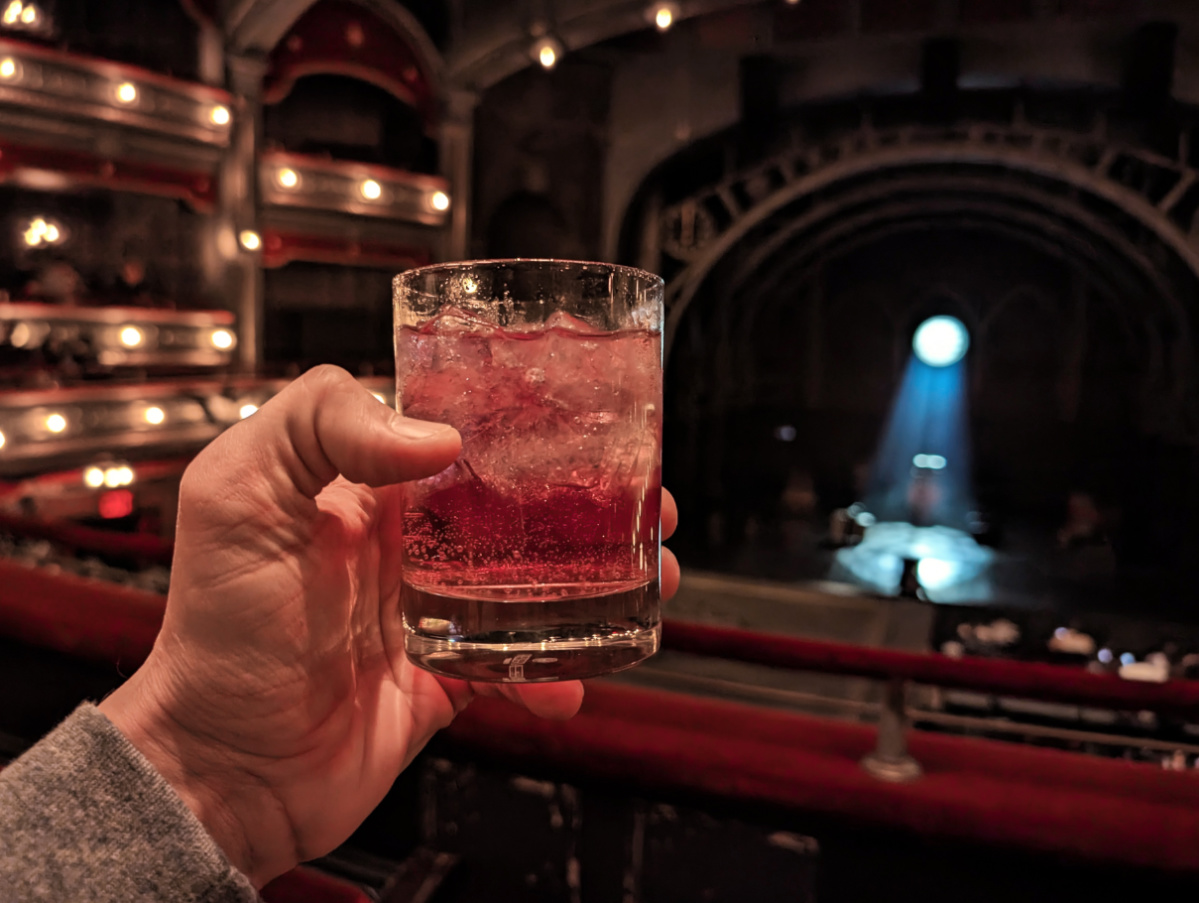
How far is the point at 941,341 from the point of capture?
496 inches

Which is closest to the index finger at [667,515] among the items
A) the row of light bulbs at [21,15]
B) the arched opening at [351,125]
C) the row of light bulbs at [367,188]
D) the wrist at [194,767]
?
the wrist at [194,767]

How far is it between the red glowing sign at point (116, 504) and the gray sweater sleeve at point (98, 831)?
23.9 ft

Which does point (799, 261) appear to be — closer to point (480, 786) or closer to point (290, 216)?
point (290, 216)

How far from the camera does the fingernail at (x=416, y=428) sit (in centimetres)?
72

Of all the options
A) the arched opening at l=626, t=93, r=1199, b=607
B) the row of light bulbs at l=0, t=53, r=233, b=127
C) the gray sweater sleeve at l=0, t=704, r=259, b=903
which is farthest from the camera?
the arched opening at l=626, t=93, r=1199, b=607

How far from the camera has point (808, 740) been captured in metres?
1.45

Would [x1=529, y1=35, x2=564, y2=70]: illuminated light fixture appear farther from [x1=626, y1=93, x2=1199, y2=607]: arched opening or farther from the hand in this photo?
the hand

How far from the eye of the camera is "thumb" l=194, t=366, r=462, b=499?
721 millimetres

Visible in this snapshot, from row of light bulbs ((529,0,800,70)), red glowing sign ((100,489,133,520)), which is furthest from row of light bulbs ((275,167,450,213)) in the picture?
red glowing sign ((100,489,133,520))

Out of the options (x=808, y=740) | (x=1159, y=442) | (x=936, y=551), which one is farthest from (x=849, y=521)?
(x=808, y=740)

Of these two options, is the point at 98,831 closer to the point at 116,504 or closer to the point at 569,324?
the point at 569,324

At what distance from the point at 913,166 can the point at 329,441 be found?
10779mm

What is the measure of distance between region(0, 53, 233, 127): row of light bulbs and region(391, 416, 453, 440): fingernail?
812 cm

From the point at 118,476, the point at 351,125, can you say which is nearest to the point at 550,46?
the point at 351,125
